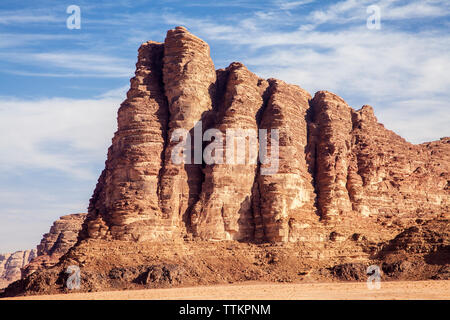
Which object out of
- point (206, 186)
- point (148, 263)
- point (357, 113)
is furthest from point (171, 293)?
point (357, 113)

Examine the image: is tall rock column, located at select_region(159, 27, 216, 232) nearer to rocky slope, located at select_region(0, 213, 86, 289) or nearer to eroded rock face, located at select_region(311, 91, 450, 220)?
eroded rock face, located at select_region(311, 91, 450, 220)

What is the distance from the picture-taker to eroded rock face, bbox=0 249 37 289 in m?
150

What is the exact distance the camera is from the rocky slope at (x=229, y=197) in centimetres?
6003

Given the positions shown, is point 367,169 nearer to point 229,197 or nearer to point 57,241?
point 229,197

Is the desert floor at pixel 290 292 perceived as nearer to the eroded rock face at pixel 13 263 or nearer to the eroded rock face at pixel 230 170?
the eroded rock face at pixel 230 170

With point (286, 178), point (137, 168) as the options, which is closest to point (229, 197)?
point (286, 178)

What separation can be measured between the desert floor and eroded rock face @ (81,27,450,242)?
839cm

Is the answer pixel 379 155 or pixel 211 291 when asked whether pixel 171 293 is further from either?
pixel 379 155

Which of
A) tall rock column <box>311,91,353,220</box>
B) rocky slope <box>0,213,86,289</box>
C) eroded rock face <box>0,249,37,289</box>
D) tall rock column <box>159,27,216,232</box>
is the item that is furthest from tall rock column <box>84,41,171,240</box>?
eroded rock face <box>0,249,37,289</box>

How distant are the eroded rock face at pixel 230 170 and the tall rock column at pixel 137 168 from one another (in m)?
0.11

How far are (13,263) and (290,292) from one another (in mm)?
120617

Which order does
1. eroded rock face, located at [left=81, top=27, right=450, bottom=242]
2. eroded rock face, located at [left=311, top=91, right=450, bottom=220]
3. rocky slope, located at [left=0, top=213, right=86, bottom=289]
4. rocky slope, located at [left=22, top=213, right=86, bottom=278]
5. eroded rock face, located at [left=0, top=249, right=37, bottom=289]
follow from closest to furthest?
eroded rock face, located at [left=81, top=27, right=450, bottom=242]
eroded rock face, located at [left=311, top=91, right=450, bottom=220]
rocky slope, located at [left=0, top=213, right=86, bottom=289]
rocky slope, located at [left=22, top=213, right=86, bottom=278]
eroded rock face, located at [left=0, top=249, right=37, bottom=289]

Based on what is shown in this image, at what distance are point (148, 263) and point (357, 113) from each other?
115 feet
